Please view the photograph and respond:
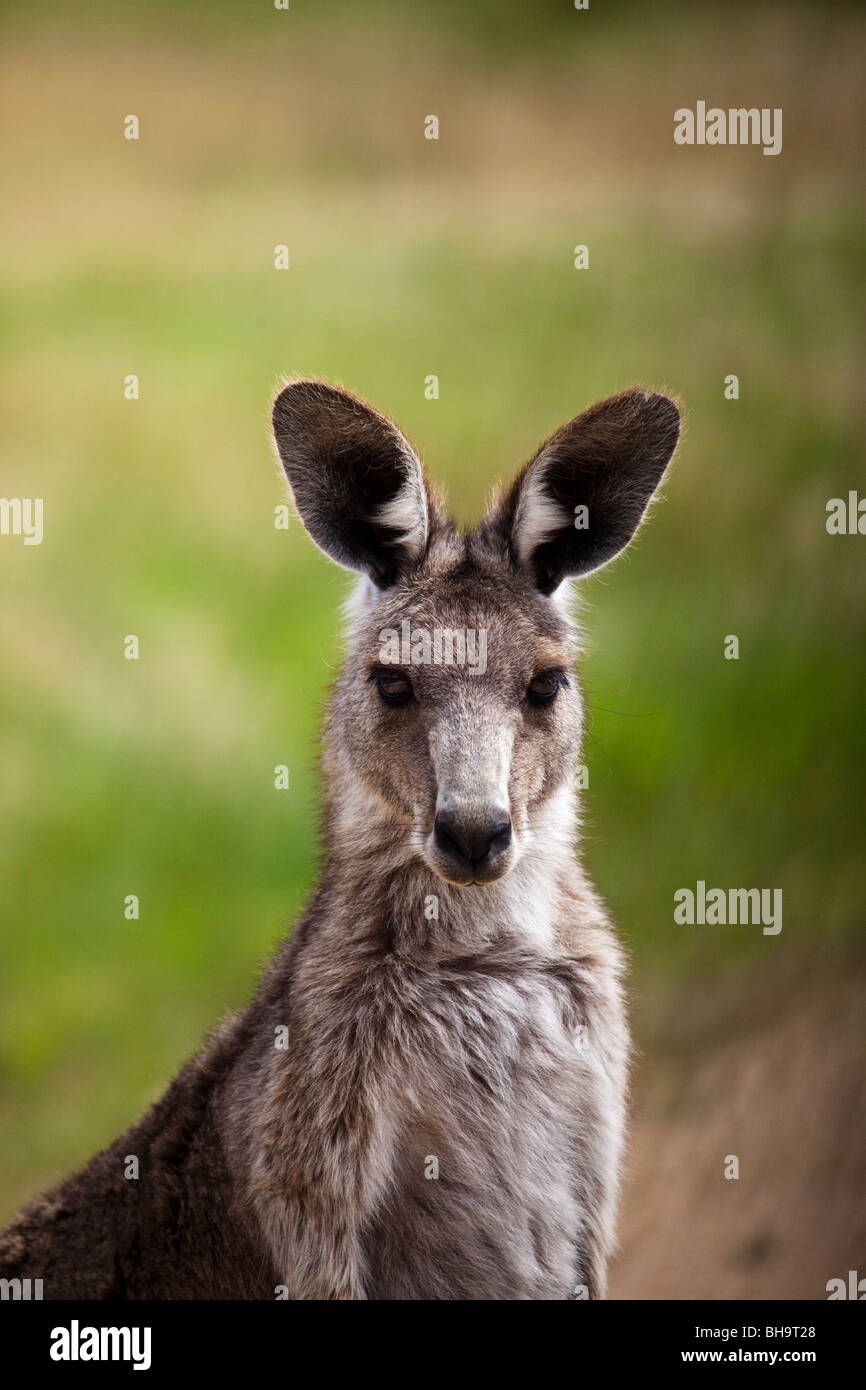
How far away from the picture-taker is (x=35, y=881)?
9438 millimetres

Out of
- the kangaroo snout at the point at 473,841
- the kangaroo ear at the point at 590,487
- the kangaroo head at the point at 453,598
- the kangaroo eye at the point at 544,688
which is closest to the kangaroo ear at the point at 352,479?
the kangaroo head at the point at 453,598

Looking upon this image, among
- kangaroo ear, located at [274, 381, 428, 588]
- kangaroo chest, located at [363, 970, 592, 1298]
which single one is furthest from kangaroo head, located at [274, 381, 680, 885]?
kangaroo chest, located at [363, 970, 592, 1298]

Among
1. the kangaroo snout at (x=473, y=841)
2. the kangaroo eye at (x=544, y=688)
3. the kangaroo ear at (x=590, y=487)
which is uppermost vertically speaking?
the kangaroo ear at (x=590, y=487)

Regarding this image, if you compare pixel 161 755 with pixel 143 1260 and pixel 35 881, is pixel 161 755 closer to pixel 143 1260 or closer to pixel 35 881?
pixel 35 881

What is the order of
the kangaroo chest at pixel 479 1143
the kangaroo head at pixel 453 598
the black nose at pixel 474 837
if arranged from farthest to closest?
the kangaroo chest at pixel 479 1143, the kangaroo head at pixel 453 598, the black nose at pixel 474 837

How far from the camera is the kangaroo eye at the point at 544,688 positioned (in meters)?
4.08

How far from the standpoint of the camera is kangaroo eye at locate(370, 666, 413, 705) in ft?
13.2

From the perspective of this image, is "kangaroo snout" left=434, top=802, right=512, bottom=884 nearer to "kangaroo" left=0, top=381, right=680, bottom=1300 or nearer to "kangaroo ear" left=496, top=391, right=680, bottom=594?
"kangaroo" left=0, top=381, right=680, bottom=1300

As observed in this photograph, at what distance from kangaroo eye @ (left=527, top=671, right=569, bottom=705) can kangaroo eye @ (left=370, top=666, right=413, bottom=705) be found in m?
0.34

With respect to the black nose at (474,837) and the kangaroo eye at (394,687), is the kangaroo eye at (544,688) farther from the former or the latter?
the black nose at (474,837)

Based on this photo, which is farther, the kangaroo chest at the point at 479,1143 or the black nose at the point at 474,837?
the kangaroo chest at the point at 479,1143

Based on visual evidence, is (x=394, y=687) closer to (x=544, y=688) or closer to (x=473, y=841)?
(x=544, y=688)

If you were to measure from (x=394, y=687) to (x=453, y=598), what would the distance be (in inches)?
12.3

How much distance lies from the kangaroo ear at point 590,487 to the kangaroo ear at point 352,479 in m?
0.30
